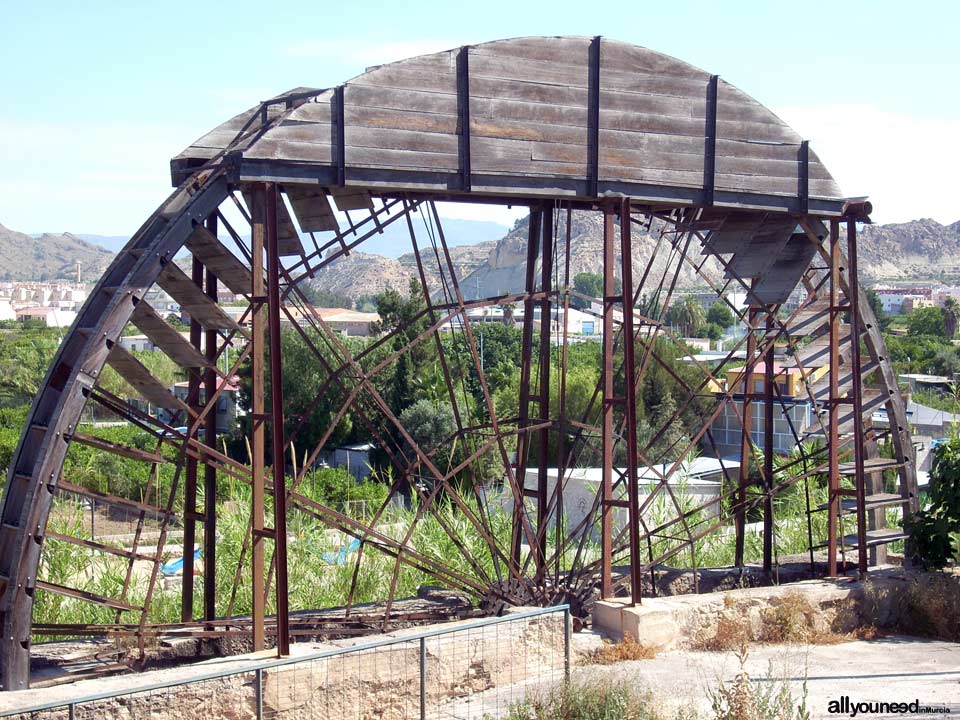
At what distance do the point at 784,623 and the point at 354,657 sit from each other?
442 centimetres

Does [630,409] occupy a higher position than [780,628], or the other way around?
[630,409]

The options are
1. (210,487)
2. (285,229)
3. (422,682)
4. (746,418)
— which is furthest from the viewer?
(746,418)

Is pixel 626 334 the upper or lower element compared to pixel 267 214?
lower

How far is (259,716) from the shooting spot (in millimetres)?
6875

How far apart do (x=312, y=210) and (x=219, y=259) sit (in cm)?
94

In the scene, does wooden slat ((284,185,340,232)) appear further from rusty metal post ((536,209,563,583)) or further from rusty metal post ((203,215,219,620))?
rusty metal post ((536,209,563,583))

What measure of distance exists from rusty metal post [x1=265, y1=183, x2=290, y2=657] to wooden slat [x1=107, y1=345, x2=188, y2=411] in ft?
3.69

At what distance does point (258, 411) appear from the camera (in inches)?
325

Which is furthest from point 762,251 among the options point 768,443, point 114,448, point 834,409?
point 114,448

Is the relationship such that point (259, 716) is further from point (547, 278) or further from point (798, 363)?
point (798, 363)

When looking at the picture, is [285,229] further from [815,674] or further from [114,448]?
[815,674]

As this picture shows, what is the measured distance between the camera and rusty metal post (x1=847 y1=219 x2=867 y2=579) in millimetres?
11273

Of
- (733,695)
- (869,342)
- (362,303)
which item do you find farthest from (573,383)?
(362,303)

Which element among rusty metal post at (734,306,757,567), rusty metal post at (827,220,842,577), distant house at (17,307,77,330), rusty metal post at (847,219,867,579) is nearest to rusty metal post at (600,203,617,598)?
rusty metal post at (734,306,757,567)
